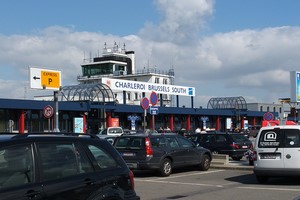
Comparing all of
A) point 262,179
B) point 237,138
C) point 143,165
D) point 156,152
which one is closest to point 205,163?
point 156,152

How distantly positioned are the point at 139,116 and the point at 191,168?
3716 centimetres

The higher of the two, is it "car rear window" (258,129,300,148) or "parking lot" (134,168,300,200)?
"car rear window" (258,129,300,148)

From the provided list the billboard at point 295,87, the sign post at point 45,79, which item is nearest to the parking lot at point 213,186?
the sign post at point 45,79

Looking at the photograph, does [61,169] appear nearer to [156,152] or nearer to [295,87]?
[156,152]

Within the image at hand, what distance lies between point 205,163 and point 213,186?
15.3ft

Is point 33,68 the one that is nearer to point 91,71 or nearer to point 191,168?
point 191,168

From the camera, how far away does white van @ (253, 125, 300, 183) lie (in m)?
13.0

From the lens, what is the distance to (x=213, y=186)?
13352 mm

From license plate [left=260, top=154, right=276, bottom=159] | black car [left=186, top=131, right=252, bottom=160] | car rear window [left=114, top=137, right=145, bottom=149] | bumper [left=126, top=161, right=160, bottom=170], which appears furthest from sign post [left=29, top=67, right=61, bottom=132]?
license plate [left=260, top=154, right=276, bottom=159]

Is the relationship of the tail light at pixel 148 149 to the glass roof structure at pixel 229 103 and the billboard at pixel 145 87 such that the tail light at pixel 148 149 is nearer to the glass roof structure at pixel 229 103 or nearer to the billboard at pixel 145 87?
the billboard at pixel 145 87

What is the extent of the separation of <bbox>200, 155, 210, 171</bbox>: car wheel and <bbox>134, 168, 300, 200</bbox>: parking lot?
20.8 inches

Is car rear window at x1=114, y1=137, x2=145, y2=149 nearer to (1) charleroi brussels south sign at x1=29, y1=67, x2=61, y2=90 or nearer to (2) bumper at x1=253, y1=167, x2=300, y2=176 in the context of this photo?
(2) bumper at x1=253, y1=167, x2=300, y2=176

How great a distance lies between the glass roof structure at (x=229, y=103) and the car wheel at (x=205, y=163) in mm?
53962

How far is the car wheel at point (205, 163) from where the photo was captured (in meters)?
17.9
